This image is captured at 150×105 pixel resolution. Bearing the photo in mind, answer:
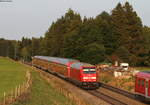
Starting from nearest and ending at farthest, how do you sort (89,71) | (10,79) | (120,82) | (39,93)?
(39,93), (89,71), (10,79), (120,82)

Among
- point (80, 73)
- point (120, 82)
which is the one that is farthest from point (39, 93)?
point (120, 82)

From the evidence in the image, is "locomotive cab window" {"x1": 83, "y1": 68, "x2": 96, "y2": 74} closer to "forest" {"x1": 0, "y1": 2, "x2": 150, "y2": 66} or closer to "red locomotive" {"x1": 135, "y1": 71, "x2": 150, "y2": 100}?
"red locomotive" {"x1": 135, "y1": 71, "x2": 150, "y2": 100}

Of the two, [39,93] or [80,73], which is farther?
[80,73]

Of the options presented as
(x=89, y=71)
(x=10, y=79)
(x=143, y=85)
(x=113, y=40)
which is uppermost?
(x=113, y=40)

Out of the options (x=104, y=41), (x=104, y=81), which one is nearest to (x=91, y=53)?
(x=104, y=41)

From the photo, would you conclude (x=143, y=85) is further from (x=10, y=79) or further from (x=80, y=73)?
(x=10, y=79)

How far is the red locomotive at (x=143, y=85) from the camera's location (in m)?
28.7

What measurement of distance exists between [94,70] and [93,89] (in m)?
2.51

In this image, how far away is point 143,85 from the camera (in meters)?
29.8

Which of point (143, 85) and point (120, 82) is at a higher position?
point (143, 85)

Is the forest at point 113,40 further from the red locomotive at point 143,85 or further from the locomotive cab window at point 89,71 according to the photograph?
the red locomotive at point 143,85

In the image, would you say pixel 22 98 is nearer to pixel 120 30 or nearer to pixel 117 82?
pixel 117 82

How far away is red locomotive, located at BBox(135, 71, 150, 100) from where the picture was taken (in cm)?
2873

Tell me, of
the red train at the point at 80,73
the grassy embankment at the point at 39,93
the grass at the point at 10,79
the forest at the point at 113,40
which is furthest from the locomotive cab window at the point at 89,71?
the forest at the point at 113,40
